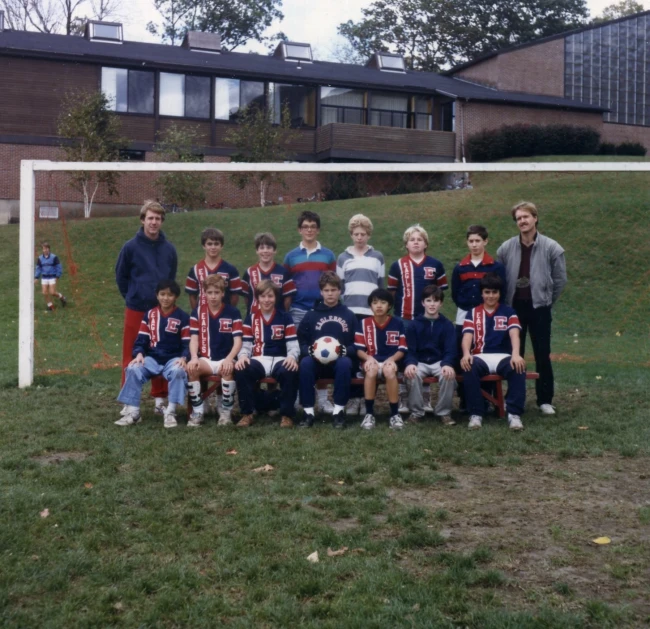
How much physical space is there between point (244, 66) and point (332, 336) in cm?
2640

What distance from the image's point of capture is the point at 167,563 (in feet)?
13.0

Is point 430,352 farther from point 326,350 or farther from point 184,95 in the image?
point 184,95

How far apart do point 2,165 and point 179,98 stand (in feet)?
22.5

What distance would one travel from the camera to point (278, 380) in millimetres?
7332

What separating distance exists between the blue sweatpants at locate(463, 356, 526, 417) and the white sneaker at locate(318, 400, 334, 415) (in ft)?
4.23

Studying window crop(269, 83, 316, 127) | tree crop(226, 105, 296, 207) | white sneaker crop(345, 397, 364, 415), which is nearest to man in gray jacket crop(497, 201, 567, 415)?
white sneaker crop(345, 397, 364, 415)

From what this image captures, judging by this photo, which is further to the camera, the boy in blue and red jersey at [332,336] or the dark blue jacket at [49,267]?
the dark blue jacket at [49,267]

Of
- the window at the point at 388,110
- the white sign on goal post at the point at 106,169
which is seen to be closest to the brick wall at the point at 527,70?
the window at the point at 388,110

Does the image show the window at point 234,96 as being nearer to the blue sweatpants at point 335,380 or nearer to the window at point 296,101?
the window at point 296,101

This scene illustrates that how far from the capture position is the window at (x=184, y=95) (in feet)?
99.9

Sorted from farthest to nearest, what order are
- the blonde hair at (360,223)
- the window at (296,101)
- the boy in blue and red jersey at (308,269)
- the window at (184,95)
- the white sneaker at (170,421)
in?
the window at (296,101) < the window at (184,95) < the boy in blue and red jersey at (308,269) < the blonde hair at (360,223) < the white sneaker at (170,421)

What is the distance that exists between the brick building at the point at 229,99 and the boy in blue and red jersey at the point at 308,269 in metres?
18.9

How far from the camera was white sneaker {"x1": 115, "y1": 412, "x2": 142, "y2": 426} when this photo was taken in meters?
7.26

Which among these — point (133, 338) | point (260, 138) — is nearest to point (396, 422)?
point (133, 338)
